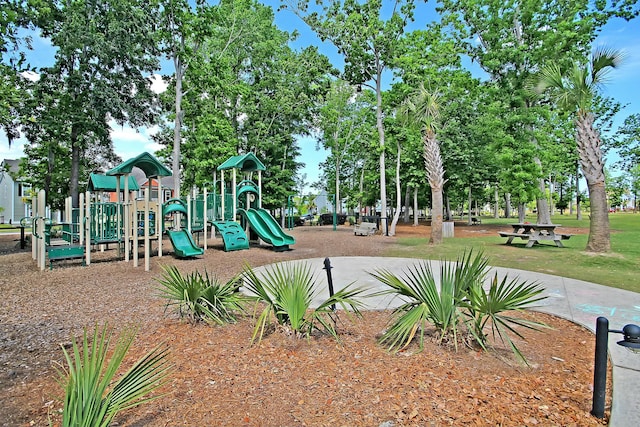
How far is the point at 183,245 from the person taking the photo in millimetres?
11508

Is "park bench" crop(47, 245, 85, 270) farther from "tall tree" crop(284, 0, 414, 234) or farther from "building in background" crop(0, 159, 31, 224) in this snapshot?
"building in background" crop(0, 159, 31, 224)

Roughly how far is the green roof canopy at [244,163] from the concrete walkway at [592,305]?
6.94 m

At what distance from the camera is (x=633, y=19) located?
18547mm

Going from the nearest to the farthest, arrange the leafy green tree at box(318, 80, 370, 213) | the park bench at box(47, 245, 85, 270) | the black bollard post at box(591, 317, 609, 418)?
the black bollard post at box(591, 317, 609, 418)
the park bench at box(47, 245, 85, 270)
the leafy green tree at box(318, 80, 370, 213)

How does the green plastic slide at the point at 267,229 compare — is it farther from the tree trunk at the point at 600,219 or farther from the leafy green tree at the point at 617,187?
the leafy green tree at the point at 617,187

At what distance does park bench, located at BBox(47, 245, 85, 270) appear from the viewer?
30.5 ft

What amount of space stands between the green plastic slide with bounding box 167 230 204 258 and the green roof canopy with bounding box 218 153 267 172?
12.8 feet

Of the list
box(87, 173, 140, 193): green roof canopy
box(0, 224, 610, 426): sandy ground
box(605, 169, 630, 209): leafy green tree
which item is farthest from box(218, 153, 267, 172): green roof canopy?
box(605, 169, 630, 209): leafy green tree

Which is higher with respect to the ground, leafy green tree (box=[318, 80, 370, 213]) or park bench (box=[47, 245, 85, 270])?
leafy green tree (box=[318, 80, 370, 213])

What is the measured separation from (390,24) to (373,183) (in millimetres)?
16617

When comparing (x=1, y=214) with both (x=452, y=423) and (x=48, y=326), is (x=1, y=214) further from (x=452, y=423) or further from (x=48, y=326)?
(x=452, y=423)

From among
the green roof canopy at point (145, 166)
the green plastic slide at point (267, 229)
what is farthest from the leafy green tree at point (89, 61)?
the green plastic slide at point (267, 229)

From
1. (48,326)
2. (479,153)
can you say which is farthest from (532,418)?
(479,153)

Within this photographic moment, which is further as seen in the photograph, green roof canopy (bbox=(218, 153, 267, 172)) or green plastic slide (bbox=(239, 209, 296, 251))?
green roof canopy (bbox=(218, 153, 267, 172))
